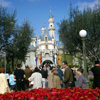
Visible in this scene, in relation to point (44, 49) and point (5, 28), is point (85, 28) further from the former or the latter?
point (44, 49)

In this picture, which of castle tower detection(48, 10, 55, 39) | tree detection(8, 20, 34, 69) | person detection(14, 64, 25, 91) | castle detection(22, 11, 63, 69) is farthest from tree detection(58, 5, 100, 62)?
castle tower detection(48, 10, 55, 39)

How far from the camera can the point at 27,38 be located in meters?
20.5

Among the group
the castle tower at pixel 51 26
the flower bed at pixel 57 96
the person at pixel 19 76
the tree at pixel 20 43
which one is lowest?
the flower bed at pixel 57 96

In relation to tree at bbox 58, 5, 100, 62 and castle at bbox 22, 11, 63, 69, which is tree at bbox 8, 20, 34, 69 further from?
castle at bbox 22, 11, 63, 69

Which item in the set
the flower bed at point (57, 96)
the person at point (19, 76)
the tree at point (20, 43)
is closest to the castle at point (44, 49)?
the tree at point (20, 43)

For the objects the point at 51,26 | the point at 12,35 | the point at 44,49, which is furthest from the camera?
the point at 51,26

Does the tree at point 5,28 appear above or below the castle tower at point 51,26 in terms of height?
below

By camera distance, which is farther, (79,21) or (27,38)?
(27,38)

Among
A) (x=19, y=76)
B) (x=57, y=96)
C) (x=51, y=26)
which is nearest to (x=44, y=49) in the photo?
(x=51, y=26)

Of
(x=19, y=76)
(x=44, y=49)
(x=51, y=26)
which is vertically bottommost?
(x=19, y=76)

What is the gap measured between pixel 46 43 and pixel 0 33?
47.7m

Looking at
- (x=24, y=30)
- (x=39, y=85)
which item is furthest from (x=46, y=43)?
(x=39, y=85)

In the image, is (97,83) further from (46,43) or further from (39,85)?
(46,43)

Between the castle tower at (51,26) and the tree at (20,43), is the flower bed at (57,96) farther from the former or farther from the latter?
the castle tower at (51,26)
